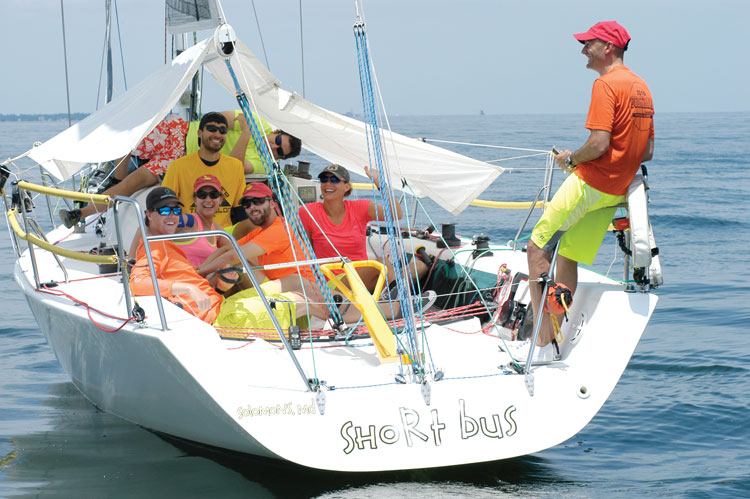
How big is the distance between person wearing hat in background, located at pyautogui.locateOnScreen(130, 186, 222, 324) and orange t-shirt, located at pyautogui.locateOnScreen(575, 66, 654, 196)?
2.16 metres

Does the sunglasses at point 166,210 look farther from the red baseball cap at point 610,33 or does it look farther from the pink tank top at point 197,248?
the red baseball cap at point 610,33

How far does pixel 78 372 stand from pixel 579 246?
10.7 feet

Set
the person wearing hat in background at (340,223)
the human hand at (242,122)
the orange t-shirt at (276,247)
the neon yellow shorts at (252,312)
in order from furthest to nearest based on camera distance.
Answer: the human hand at (242,122) → the person wearing hat in background at (340,223) → the orange t-shirt at (276,247) → the neon yellow shorts at (252,312)

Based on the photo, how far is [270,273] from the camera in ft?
17.9

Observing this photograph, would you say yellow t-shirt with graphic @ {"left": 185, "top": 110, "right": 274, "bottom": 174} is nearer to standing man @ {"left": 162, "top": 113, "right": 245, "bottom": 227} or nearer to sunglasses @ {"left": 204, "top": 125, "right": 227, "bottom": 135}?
standing man @ {"left": 162, "top": 113, "right": 245, "bottom": 227}

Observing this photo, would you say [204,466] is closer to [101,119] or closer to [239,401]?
[239,401]

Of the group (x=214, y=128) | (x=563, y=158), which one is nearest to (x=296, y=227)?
(x=214, y=128)

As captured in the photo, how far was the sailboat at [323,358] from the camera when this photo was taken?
3.94 m

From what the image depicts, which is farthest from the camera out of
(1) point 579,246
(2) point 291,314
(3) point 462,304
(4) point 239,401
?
(3) point 462,304

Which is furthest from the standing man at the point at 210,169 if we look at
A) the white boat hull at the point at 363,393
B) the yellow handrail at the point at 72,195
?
the white boat hull at the point at 363,393

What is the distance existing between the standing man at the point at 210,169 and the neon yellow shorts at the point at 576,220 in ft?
8.46

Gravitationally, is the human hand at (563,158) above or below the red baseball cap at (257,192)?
above

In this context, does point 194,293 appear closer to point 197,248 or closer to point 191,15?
point 197,248

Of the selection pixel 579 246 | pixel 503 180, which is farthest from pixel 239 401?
pixel 503 180
